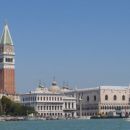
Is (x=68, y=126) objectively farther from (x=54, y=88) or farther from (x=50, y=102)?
(x=54, y=88)

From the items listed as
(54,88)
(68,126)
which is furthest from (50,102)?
(68,126)

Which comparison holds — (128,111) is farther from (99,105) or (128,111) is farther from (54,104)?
(54,104)

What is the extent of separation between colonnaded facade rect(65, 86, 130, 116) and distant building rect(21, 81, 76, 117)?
10.9 ft

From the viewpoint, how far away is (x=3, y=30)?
160000mm

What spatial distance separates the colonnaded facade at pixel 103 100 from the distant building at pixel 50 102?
3308 millimetres

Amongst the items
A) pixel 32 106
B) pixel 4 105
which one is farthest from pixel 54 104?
pixel 4 105

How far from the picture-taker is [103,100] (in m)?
165

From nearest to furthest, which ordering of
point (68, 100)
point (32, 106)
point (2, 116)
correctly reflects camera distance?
point (2, 116)
point (32, 106)
point (68, 100)

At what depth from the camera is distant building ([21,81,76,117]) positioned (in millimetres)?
152125

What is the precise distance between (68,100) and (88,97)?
7.98 metres

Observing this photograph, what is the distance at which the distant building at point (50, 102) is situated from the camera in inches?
5989

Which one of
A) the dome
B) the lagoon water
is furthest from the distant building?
the lagoon water

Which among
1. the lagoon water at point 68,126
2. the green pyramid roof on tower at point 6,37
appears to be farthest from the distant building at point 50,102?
the lagoon water at point 68,126

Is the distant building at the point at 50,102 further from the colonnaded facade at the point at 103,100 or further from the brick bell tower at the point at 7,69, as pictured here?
the brick bell tower at the point at 7,69
